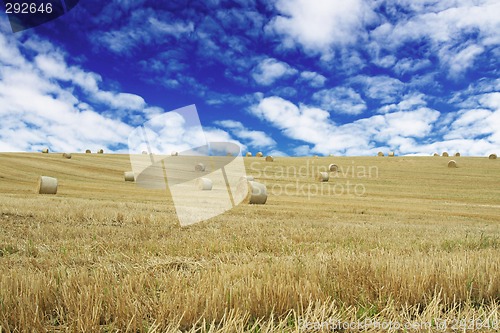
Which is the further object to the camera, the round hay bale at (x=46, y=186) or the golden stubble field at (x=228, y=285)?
the round hay bale at (x=46, y=186)

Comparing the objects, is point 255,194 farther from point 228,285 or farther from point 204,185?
point 228,285

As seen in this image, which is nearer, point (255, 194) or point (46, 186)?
point (255, 194)

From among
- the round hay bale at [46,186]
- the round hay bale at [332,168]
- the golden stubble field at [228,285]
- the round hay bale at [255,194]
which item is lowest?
the golden stubble field at [228,285]

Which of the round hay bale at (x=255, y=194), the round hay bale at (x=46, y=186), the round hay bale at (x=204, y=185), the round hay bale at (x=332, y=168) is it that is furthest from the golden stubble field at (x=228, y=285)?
the round hay bale at (x=332, y=168)

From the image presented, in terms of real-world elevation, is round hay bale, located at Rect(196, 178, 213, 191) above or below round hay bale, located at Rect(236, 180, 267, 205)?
above

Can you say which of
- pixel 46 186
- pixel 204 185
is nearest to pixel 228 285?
pixel 46 186

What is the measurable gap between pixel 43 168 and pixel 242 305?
44.7 meters

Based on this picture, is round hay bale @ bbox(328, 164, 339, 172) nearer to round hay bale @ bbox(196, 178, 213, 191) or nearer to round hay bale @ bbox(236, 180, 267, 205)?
round hay bale @ bbox(196, 178, 213, 191)

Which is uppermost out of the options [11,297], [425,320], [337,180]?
[337,180]

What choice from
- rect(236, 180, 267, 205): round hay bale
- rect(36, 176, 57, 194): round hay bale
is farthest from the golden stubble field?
rect(36, 176, 57, 194): round hay bale

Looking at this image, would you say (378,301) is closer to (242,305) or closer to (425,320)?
(425,320)

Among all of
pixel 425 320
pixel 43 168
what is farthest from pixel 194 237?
pixel 43 168

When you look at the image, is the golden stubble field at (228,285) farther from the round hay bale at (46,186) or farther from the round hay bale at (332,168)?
the round hay bale at (332,168)

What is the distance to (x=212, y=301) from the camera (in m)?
2.79
